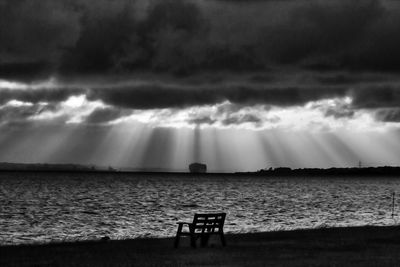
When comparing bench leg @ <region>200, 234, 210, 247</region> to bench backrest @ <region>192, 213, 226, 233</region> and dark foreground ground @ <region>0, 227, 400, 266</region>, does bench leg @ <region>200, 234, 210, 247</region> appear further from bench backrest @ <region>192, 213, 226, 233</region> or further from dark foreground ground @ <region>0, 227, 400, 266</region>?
dark foreground ground @ <region>0, 227, 400, 266</region>

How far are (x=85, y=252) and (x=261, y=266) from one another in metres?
8.30

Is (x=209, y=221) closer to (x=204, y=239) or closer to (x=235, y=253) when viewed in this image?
(x=204, y=239)

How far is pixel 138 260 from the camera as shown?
23859 mm

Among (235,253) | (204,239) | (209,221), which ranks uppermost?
(209,221)

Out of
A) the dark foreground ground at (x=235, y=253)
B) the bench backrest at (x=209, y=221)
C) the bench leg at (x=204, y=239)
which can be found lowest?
the dark foreground ground at (x=235, y=253)

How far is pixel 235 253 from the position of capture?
87.0 ft

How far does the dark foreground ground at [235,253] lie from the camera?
76.8 feet

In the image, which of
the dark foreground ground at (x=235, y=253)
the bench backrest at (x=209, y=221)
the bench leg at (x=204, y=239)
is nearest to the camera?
the dark foreground ground at (x=235, y=253)

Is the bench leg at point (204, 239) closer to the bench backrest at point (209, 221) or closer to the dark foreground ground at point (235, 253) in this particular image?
the bench backrest at point (209, 221)

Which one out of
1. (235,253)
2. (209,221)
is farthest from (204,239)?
(235,253)

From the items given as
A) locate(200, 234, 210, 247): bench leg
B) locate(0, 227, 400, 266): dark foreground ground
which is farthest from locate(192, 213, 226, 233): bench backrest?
locate(0, 227, 400, 266): dark foreground ground

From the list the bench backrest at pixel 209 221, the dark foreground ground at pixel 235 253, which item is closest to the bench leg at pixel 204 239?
the bench backrest at pixel 209 221

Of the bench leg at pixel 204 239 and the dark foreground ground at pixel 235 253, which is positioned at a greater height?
the bench leg at pixel 204 239

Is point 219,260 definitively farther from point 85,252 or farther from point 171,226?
point 171,226
